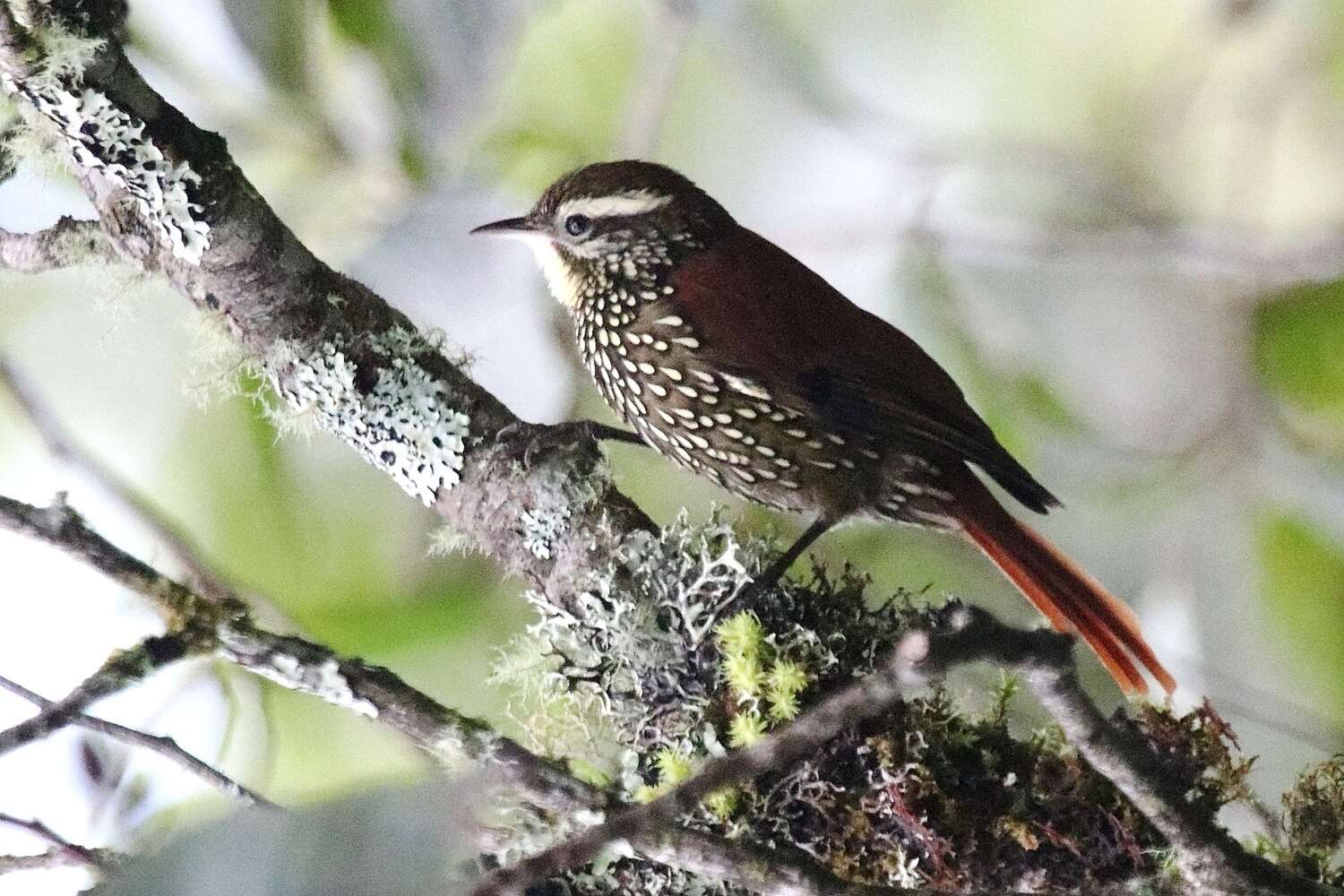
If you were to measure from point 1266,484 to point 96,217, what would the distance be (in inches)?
45.1

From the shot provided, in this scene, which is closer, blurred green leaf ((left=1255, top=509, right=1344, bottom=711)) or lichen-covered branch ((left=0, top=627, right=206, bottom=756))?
lichen-covered branch ((left=0, top=627, right=206, bottom=756))

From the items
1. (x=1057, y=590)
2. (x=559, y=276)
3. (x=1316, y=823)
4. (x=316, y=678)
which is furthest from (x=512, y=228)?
(x=1316, y=823)

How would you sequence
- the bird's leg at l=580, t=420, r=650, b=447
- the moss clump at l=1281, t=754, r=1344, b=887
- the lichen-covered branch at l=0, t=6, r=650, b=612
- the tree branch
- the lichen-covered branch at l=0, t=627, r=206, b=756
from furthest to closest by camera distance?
the bird's leg at l=580, t=420, r=650, b=447 → the lichen-covered branch at l=0, t=6, r=650, b=612 → the moss clump at l=1281, t=754, r=1344, b=887 → the lichen-covered branch at l=0, t=627, r=206, b=756 → the tree branch

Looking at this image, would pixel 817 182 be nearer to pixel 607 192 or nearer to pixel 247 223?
pixel 607 192

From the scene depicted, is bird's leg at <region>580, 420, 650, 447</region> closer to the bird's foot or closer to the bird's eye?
the bird's foot

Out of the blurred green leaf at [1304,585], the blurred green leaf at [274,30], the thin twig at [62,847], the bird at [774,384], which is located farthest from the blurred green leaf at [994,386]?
the thin twig at [62,847]

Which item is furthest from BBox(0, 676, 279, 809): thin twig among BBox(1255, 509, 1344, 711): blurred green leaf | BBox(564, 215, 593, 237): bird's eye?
BBox(1255, 509, 1344, 711): blurred green leaf

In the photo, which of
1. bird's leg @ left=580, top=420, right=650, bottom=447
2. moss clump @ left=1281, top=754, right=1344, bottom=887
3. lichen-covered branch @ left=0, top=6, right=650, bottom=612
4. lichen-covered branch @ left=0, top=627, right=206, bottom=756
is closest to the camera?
lichen-covered branch @ left=0, top=627, right=206, bottom=756

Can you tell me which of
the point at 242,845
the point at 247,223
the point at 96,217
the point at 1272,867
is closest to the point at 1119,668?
the point at 1272,867

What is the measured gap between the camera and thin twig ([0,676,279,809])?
809 millimetres

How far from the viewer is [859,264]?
116 cm

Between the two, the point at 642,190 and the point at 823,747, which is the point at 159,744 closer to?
the point at 823,747

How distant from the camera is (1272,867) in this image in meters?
0.75

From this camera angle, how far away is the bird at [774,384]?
96 centimetres
